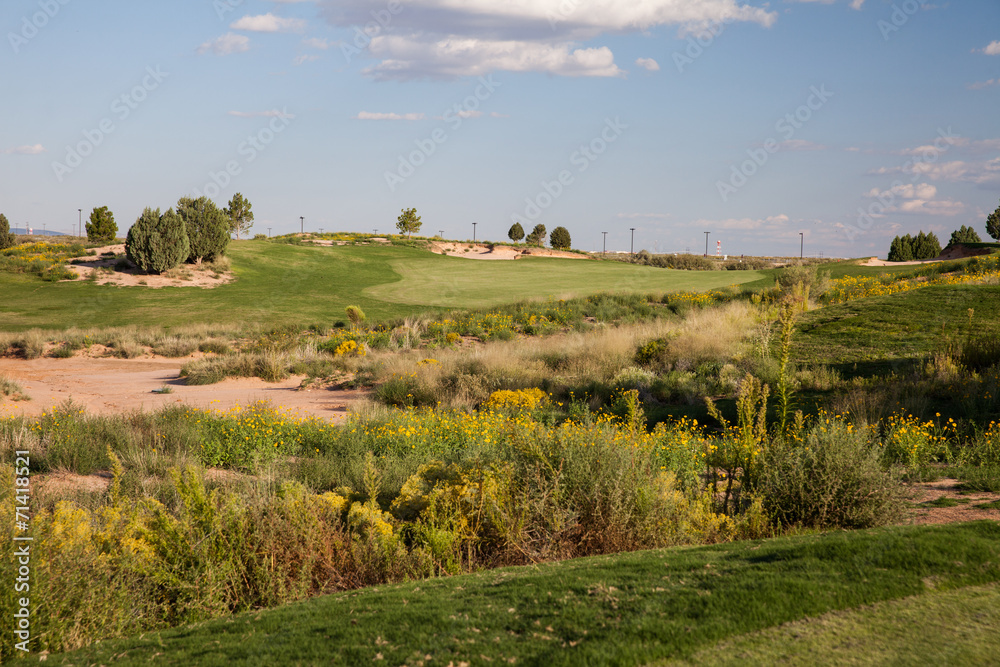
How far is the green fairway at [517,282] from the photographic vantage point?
1512 inches

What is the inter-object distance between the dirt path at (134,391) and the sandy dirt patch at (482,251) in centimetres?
4972

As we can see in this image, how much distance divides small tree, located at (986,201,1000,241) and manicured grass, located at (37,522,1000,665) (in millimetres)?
84197

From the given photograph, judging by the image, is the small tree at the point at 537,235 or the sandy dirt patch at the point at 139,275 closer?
the sandy dirt patch at the point at 139,275

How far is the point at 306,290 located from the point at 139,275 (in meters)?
10.4

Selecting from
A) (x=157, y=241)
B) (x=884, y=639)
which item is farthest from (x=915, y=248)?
(x=884, y=639)

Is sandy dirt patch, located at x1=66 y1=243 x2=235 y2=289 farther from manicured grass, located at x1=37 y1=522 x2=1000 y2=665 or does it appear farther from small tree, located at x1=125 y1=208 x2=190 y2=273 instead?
manicured grass, located at x1=37 y1=522 x2=1000 y2=665

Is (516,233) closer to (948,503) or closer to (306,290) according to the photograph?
(306,290)

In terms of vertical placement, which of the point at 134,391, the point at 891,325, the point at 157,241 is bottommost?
the point at 134,391

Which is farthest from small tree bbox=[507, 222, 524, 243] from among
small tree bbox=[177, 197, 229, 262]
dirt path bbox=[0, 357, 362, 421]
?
dirt path bbox=[0, 357, 362, 421]

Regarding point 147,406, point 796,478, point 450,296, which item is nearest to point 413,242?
point 450,296

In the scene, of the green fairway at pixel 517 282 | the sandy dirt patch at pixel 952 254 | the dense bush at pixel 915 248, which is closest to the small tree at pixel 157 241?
the green fairway at pixel 517 282

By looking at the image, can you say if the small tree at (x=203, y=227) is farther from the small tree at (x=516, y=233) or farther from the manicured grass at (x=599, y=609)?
the small tree at (x=516, y=233)

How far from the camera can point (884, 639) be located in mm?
2783

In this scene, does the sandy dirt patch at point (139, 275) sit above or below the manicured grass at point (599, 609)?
above
